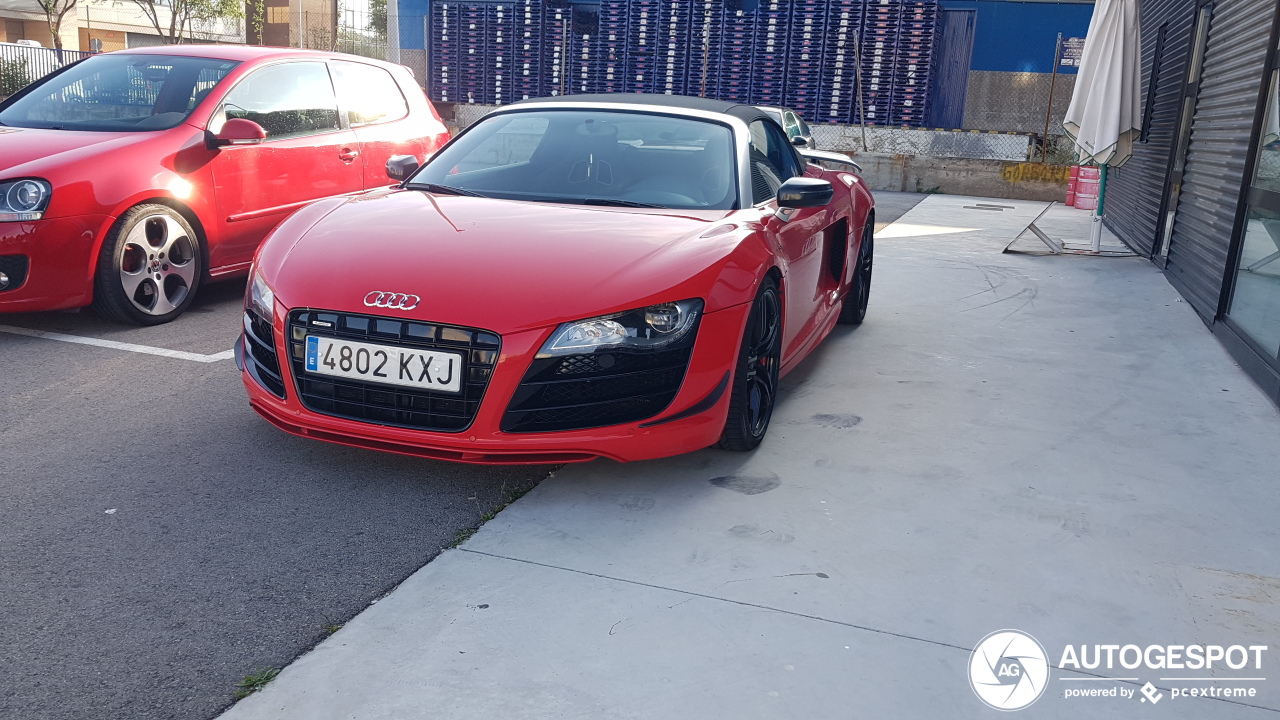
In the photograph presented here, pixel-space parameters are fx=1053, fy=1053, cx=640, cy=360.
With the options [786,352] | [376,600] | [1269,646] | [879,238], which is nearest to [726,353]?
[786,352]

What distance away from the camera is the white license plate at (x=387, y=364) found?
312cm

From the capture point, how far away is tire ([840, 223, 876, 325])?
601 centimetres

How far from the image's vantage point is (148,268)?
5.38 metres

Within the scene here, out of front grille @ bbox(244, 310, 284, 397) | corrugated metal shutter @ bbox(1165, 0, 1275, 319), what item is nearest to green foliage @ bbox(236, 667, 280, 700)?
front grille @ bbox(244, 310, 284, 397)

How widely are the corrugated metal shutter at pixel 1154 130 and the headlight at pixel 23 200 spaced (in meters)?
8.49

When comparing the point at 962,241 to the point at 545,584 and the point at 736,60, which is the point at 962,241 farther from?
the point at 736,60

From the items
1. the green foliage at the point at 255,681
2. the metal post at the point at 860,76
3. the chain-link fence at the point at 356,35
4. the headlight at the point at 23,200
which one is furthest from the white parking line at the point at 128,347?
the chain-link fence at the point at 356,35

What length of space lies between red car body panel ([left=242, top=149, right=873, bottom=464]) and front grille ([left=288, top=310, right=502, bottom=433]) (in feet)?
0.09

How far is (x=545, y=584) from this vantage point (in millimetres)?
2746

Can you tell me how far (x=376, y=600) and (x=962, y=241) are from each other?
9084mm

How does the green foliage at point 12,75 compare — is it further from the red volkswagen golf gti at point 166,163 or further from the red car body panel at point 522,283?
the red car body panel at point 522,283

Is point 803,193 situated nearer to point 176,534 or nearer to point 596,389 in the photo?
point 596,389

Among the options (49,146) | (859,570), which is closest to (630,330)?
(859,570)

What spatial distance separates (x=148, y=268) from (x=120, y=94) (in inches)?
47.3
